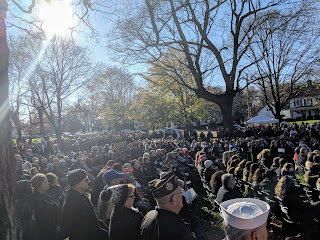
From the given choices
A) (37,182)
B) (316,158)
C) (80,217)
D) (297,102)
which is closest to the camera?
(80,217)

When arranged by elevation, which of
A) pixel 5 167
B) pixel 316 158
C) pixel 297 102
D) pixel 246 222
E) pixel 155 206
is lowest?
pixel 316 158

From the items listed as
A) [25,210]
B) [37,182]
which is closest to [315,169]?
[37,182]

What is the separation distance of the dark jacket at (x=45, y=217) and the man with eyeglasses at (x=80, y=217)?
95cm

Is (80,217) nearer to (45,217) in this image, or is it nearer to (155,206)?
(155,206)

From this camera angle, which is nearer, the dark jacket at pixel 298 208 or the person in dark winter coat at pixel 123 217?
the person in dark winter coat at pixel 123 217

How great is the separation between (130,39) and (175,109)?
16322mm

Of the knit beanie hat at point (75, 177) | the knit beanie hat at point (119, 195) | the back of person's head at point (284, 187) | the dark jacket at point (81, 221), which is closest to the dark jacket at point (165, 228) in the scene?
the knit beanie hat at point (119, 195)

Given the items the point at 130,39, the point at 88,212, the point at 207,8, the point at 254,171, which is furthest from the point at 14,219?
the point at 207,8

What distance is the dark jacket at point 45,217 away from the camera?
3871 millimetres

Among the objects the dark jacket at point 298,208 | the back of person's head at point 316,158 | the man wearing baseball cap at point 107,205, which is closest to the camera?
the man wearing baseball cap at point 107,205

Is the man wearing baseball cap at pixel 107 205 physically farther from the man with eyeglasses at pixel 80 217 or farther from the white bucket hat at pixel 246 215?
the white bucket hat at pixel 246 215

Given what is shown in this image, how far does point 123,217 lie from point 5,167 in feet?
4.10

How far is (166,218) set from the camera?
6.94 ft

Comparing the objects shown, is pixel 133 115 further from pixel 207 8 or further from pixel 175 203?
pixel 175 203
